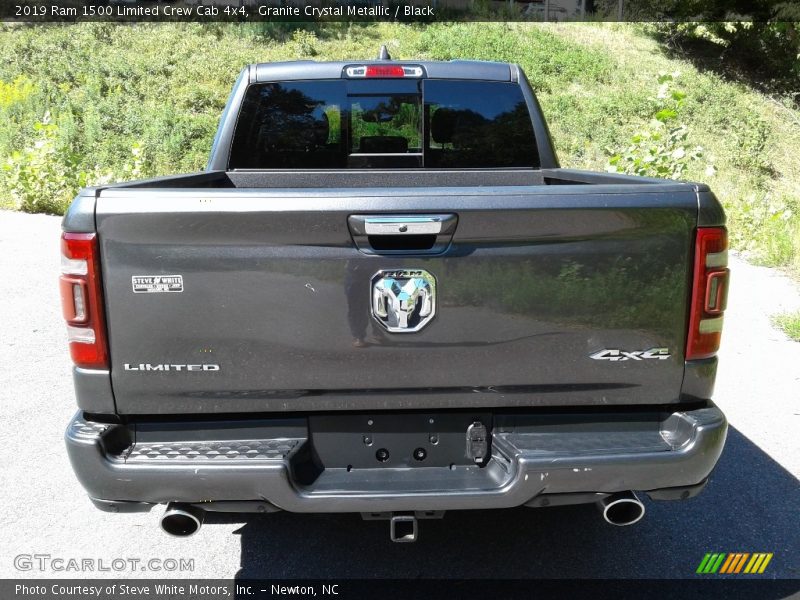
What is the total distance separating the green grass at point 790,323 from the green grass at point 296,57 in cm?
557

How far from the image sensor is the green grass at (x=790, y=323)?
6.88m

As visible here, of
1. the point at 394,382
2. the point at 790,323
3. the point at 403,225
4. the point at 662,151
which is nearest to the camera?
the point at 403,225

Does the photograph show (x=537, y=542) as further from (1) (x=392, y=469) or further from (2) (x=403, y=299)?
(2) (x=403, y=299)

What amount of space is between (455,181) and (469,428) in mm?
2117

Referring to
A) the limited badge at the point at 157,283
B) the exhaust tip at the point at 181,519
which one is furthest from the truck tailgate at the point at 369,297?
the exhaust tip at the point at 181,519

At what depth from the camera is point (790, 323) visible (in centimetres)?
706

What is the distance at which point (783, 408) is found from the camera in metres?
5.25

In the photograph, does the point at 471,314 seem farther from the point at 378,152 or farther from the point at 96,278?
the point at 378,152

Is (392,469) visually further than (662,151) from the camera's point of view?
No

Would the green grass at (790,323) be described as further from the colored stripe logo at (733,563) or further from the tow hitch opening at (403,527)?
the tow hitch opening at (403,527)

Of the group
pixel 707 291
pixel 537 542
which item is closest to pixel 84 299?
pixel 707 291

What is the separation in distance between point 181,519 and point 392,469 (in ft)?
2.56

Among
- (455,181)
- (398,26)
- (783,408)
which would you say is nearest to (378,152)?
(455,181)

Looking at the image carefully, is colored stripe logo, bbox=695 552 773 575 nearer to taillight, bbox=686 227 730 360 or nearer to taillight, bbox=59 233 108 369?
taillight, bbox=686 227 730 360
